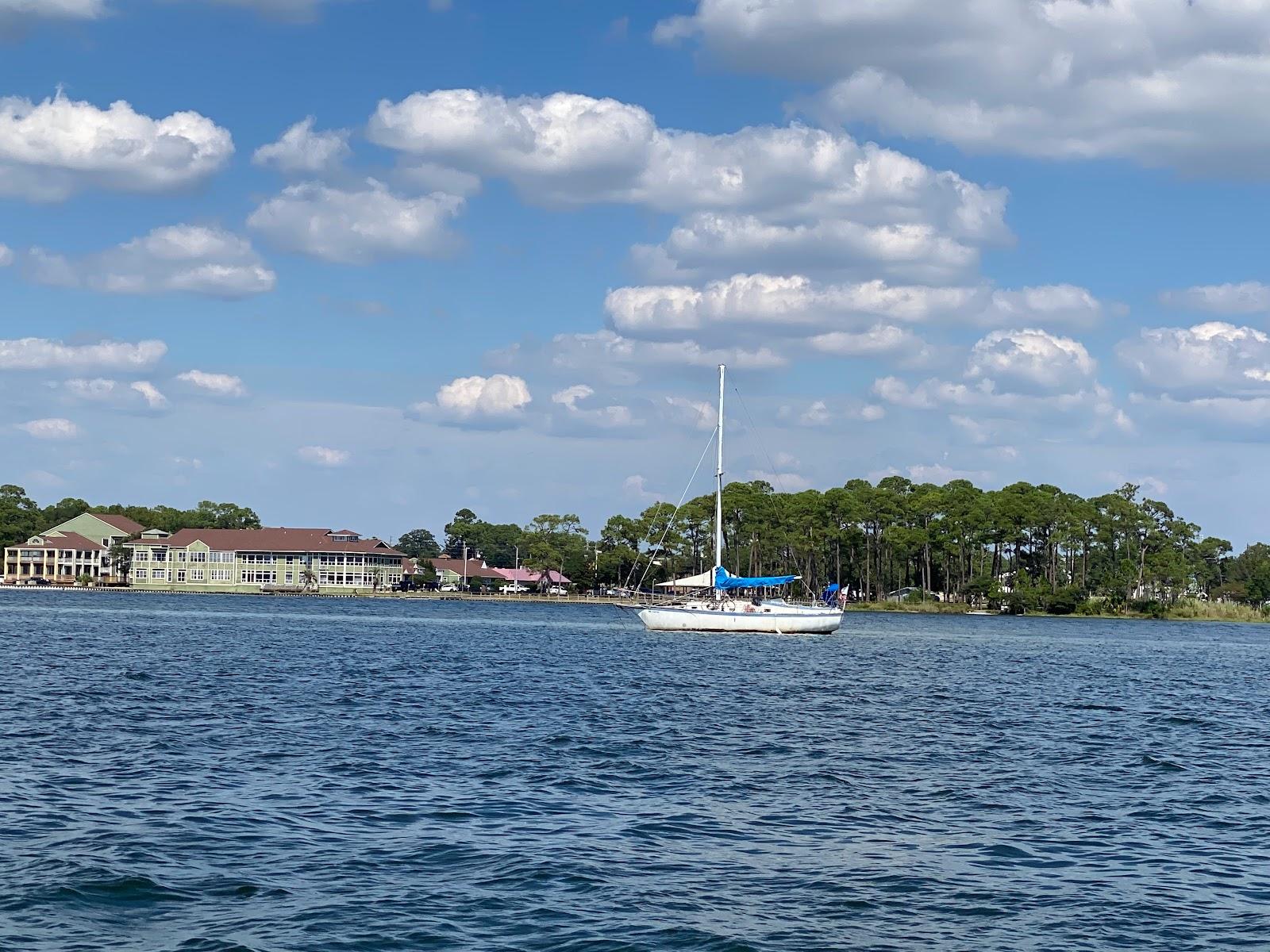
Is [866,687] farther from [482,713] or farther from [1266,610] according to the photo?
[1266,610]

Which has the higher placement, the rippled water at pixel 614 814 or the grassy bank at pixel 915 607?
the rippled water at pixel 614 814

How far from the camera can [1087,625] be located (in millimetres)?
153000

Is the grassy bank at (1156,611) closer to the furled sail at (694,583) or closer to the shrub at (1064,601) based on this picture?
the shrub at (1064,601)

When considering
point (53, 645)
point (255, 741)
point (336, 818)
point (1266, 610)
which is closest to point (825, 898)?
point (336, 818)

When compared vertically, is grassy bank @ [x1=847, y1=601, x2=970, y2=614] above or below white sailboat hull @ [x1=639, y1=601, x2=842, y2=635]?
below

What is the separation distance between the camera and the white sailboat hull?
95188 millimetres

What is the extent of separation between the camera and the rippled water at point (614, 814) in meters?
17.7

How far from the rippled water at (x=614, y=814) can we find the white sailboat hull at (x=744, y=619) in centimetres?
3815

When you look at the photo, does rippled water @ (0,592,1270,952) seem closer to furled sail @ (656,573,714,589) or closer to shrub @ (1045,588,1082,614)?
furled sail @ (656,573,714,589)

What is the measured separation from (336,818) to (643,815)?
17.7 feet

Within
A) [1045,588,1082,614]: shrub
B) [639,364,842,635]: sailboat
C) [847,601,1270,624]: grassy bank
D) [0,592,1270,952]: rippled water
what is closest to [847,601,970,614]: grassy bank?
[847,601,1270,624]: grassy bank

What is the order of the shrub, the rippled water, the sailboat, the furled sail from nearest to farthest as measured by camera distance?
the rippled water → the sailboat → the furled sail → the shrub

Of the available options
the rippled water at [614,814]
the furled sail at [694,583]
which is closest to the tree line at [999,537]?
the furled sail at [694,583]

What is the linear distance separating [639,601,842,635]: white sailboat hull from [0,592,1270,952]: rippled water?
38150mm
